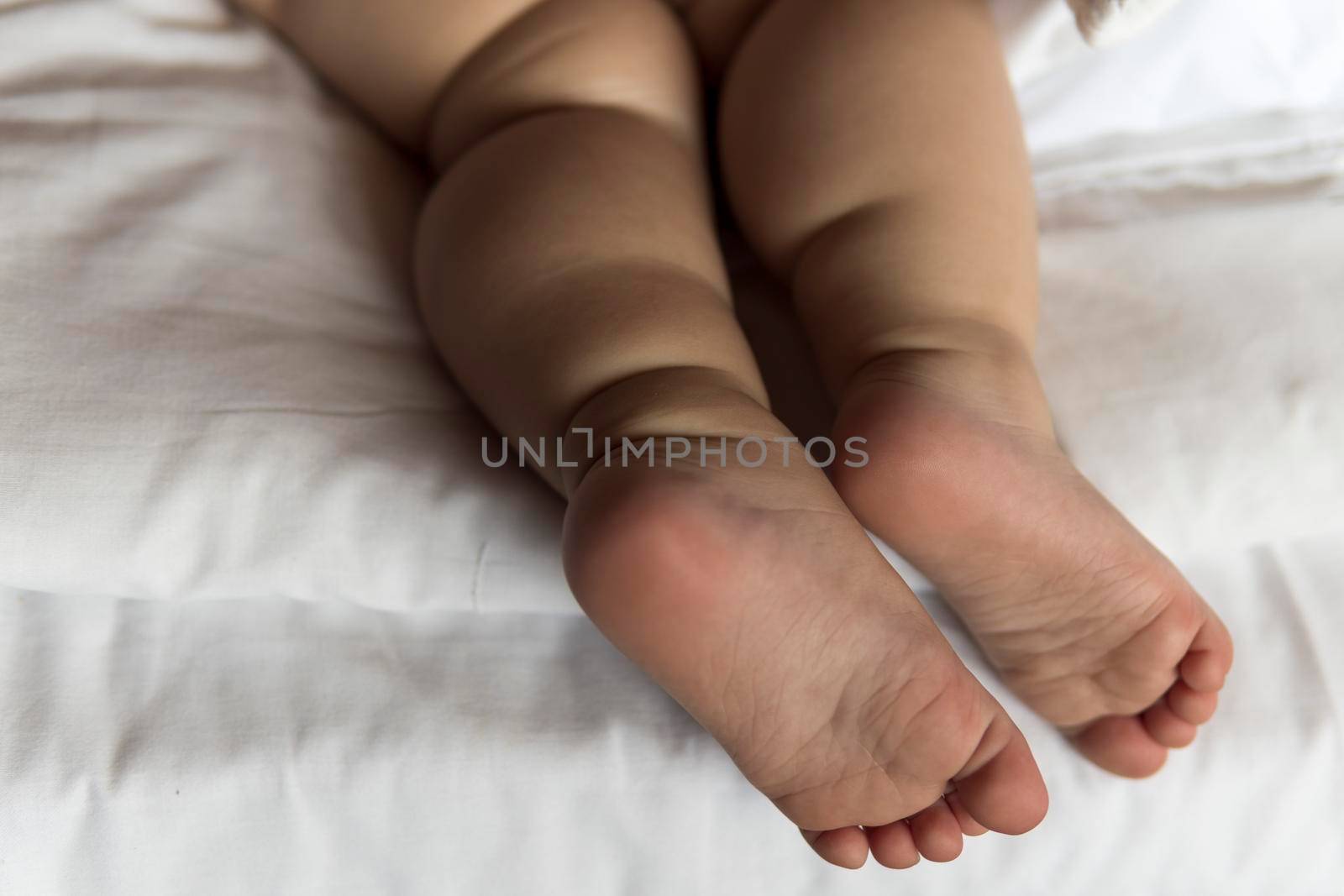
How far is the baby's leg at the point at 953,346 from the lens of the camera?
0.50m

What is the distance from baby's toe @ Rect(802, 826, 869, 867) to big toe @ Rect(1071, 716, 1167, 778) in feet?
0.52

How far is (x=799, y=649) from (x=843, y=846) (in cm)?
13

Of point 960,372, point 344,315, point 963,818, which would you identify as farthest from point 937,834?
point 344,315

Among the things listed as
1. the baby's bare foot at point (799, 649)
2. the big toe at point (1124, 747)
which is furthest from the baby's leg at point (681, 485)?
the big toe at point (1124, 747)

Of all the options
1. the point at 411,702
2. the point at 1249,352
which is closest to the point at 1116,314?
the point at 1249,352

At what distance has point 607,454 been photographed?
0.46 metres

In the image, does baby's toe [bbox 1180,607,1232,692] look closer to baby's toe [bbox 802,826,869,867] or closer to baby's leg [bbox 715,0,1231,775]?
baby's leg [bbox 715,0,1231,775]

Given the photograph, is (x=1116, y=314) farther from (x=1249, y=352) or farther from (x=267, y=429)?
(x=267, y=429)

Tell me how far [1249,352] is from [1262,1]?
0.28m

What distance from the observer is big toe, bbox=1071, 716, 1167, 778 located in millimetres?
564

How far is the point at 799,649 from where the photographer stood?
45 centimetres

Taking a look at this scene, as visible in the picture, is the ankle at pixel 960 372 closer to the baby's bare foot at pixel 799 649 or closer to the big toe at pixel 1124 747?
the baby's bare foot at pixel 799 649

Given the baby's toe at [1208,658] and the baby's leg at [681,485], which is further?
the baby's toe at [1208,658]

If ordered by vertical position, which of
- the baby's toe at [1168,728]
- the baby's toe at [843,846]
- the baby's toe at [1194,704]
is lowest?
the baby's toe at [843,846]
